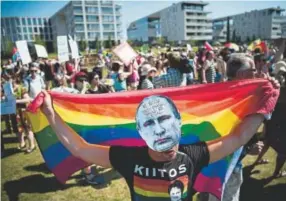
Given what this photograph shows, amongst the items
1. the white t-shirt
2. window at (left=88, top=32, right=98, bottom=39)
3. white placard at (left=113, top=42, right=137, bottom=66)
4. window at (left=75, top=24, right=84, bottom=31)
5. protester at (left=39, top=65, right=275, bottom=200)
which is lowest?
the white t-shirt

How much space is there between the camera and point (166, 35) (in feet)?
484

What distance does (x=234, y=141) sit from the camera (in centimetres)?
205

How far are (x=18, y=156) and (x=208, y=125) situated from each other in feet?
18.3

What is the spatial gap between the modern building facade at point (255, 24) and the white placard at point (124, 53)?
4588 inches

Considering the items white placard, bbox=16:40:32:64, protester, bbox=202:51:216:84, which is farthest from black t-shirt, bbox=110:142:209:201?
white placard, bbox=16:40:32:64

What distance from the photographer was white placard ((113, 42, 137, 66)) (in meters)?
9.91

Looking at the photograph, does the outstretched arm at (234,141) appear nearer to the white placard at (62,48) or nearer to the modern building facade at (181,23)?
the white placard at (62,48)

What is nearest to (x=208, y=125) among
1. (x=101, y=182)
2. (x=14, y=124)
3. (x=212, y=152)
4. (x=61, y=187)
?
(x=212, y=152)

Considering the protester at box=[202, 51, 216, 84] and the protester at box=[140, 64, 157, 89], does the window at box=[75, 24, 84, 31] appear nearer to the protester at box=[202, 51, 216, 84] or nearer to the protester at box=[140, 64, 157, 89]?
the protester at box=[202, 51, 216, 84]

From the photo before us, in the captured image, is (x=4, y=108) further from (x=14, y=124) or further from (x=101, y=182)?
(x=101, y=182)

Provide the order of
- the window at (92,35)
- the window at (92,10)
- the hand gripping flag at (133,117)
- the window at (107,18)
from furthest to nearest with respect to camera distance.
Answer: the window at (107,18), the window at (92,35), the window at (92,10), the hand gripping flag at (133,117)

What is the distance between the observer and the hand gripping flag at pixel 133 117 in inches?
120

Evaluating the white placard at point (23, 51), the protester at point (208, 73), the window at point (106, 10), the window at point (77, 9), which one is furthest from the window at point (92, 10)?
the protester at point (208, 73)

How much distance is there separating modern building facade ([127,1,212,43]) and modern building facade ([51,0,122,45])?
88.2 feet
